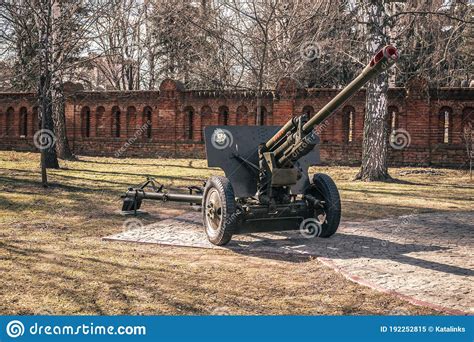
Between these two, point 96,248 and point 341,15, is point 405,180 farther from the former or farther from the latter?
point 96,248

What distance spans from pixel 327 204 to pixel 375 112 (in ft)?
28.8

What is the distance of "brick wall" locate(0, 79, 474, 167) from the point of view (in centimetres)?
1972

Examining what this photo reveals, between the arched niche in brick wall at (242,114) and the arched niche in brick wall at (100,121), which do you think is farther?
the arched niche in brick wall at (100,121)

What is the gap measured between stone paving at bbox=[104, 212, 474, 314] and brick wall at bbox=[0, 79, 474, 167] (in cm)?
1067

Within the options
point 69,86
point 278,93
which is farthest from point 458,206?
point 69,86

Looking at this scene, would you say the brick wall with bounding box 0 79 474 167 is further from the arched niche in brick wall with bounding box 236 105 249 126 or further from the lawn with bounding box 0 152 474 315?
the lawn with bounding box 0 152 474 315

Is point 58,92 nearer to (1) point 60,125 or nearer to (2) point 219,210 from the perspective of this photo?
(1) point 60,125

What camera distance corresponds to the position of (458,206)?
11102mm
